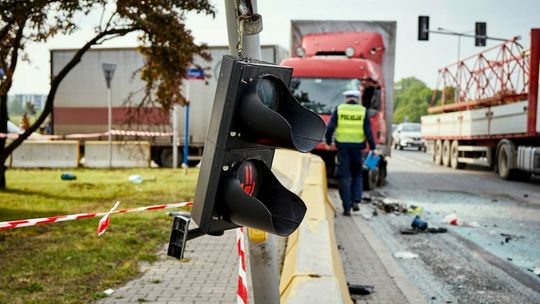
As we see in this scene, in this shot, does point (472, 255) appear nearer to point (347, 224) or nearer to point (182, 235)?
point (347, 224)

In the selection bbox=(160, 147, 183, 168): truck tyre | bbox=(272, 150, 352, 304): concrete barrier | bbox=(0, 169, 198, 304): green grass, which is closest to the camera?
bbox=(272, 150, 352, 304): concrete barrier

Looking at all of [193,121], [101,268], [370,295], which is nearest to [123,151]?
[193,121]

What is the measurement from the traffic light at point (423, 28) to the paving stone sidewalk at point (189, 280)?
2787 cm

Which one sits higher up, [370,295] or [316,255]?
[316,255]

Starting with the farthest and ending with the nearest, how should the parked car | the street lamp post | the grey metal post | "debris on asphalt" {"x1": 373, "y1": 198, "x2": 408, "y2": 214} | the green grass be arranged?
the parked car
the street lamp post
"debris on asphalt" {"x1": 373, "y1": 198, "x2": 408, "y2": 214}
the green grass
the grey metal post

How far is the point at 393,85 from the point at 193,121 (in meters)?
7.21

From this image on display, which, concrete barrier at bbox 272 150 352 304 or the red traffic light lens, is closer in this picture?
the red traffic light lens

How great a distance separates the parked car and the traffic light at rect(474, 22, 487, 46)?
13.5 metres

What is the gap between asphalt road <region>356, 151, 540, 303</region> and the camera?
6.12m

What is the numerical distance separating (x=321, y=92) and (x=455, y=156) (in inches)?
446

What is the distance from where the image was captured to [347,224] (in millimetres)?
10062

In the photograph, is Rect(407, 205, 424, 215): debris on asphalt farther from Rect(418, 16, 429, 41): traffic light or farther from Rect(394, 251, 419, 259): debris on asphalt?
Rect(418, 16, 429, 41): traffic light

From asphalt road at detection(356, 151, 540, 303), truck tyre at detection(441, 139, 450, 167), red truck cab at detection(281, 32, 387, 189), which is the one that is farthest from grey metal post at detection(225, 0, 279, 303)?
truck tyre at detection(441, 139, 450, 167)

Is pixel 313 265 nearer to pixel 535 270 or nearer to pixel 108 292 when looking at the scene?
pixel 108 292
